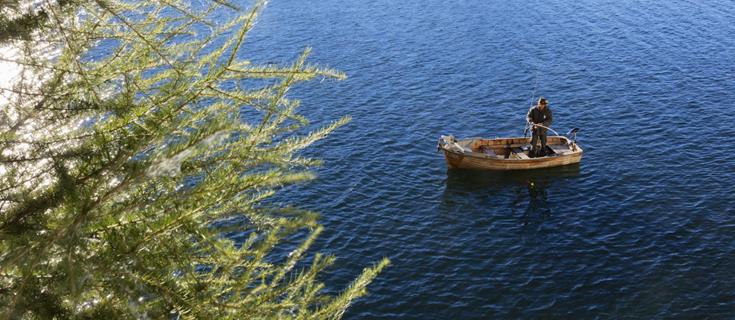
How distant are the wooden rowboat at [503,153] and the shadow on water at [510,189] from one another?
0.97 ft

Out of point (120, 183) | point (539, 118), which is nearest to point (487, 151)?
point (539, 118)

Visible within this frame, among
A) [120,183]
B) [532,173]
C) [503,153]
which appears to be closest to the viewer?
[120,183]

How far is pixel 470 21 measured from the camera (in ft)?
159

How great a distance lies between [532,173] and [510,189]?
1.66 m

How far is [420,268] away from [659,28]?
32.0 metres

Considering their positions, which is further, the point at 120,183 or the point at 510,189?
the point at 510,189

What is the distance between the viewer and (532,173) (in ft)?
87.5

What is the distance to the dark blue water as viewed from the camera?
19281 mm

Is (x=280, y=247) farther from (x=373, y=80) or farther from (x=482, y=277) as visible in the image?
(x=373, y=80)

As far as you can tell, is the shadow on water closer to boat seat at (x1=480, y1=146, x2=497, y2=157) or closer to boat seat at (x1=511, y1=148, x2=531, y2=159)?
boat seat at (x1=511, y1=148, x2=531, y2=159)

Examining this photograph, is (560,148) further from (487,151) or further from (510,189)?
(510,189)

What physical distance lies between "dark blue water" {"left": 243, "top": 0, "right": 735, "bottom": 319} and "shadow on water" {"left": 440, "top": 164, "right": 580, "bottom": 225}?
3.4 inches

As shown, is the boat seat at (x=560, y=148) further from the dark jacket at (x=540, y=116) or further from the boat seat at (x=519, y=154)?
the dark jacket at (x=540, y=116)

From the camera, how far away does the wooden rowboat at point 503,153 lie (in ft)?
85.2
